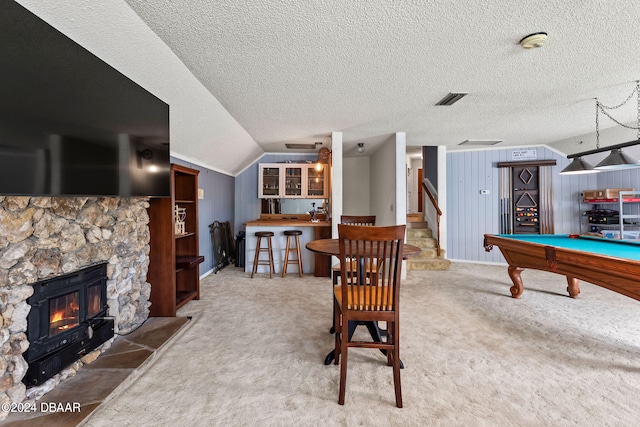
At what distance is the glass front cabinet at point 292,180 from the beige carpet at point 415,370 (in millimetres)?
2876

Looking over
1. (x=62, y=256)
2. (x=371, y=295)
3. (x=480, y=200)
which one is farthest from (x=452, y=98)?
(x=62, y=256)

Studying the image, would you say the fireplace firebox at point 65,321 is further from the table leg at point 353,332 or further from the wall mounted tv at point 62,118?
the table leg at point 353,332

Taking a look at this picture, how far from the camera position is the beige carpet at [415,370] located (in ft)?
5.18

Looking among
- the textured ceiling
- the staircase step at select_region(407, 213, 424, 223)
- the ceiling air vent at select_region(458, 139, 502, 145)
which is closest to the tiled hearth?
the textured ceiling

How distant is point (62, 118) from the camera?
158 centimetres

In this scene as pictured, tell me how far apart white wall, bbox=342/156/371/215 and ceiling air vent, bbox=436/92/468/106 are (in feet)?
12.4

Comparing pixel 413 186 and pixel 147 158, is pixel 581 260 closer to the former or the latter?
pixel 147 158

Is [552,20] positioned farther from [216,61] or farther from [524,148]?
[524,148]

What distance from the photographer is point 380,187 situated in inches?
226

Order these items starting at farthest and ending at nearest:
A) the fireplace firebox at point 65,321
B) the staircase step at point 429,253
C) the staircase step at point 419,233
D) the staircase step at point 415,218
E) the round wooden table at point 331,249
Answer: the staircase step at point 415,218
the staircase step at point 419,233
the staircase step at point 429,253
the round wooden table at point 331,249
the fireplace firebox at point 65,321

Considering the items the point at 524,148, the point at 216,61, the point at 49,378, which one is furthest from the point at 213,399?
the point at 524,148

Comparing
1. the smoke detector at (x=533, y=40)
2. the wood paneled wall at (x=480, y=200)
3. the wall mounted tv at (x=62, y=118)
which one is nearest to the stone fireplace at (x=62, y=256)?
the wall mounted tv at (x=62, y=118)

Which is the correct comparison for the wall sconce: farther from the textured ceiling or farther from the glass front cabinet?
the glass front cabinet

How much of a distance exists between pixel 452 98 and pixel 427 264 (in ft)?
10.3
